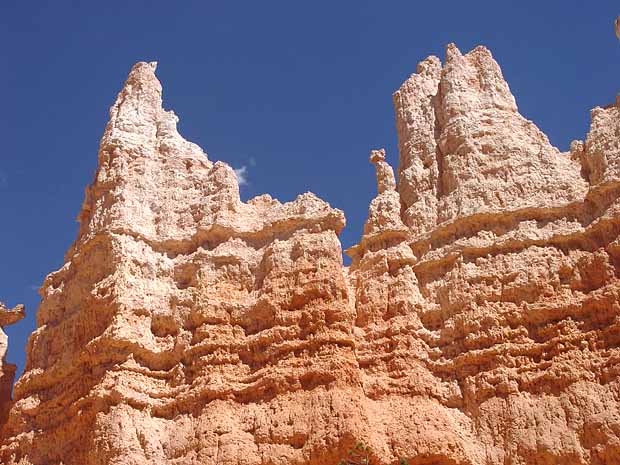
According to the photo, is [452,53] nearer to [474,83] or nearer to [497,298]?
[474,83]

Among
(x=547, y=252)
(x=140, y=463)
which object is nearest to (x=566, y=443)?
(x=547, y=252)

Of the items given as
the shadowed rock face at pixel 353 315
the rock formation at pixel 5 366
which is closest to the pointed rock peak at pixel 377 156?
the shadowed rock face at pixel 353 315

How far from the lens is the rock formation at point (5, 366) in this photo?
977 inches

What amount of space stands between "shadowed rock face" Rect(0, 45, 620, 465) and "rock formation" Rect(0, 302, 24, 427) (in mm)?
2557

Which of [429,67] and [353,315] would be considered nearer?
[353,315]

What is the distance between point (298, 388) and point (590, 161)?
9.28 metres

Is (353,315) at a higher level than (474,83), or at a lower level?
lower

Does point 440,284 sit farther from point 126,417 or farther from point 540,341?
point 126,417

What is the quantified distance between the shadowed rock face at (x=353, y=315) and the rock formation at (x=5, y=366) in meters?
2.56

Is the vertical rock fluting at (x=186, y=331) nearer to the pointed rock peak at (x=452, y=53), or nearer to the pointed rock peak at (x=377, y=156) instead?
the pointed rock peak at (x=377, y=156)

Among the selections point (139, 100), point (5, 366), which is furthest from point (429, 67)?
point (5, 366)

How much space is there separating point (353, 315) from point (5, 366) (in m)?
10.7

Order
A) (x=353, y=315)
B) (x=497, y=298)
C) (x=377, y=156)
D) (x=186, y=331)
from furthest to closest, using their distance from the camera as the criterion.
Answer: (x=377, y=156) < (x=186, y=331) < (x=353, y=315) < (x=497, y=298)

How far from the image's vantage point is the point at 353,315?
71.6ft
